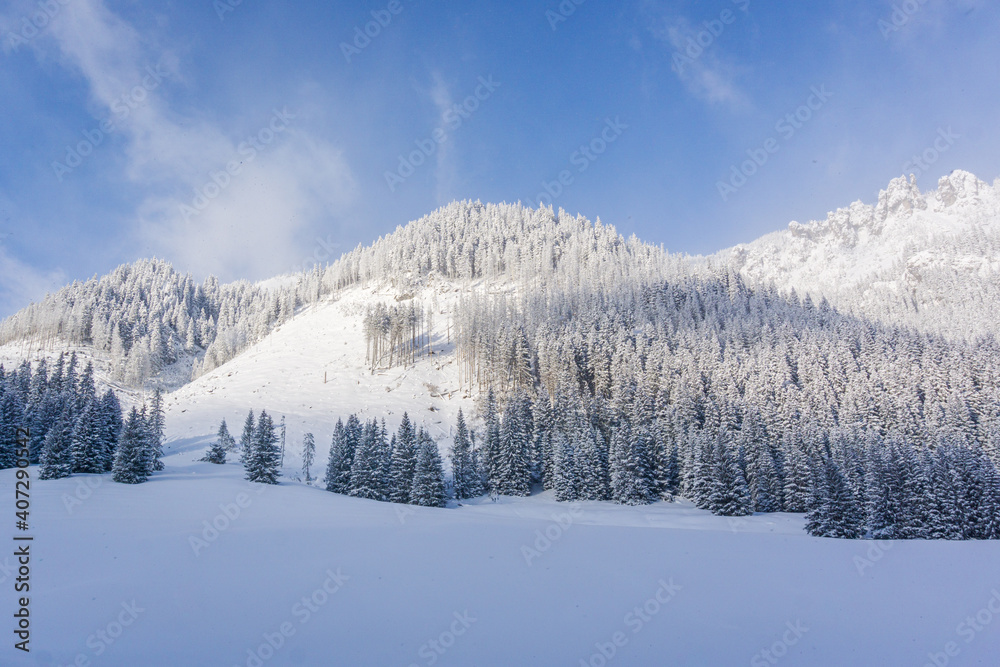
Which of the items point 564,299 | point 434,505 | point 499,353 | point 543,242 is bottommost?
point 434,505

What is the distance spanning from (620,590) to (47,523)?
2174cm

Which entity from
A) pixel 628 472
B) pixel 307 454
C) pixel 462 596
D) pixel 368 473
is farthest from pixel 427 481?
pixel 462 596

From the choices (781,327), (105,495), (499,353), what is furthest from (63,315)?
(781,327)

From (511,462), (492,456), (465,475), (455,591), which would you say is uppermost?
(492,456)

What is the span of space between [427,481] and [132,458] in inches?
882

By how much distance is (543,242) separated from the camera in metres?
140

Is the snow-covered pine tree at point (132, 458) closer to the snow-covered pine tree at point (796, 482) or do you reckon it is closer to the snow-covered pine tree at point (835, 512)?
the snow-covered pine tree at point (835, 512)

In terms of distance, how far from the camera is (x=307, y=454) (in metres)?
51.8

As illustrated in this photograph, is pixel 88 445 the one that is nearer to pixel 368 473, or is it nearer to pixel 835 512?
pixel 368 473

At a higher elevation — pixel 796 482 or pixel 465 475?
pixel 465 475

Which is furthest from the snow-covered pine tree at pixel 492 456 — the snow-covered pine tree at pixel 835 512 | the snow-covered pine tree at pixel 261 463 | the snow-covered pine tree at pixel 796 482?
the snow-covered pine tree at pixel 835 512

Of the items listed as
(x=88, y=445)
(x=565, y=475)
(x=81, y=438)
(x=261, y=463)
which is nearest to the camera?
(x=81, y=438)

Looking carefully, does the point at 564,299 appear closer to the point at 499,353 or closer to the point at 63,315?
the point at 499,353

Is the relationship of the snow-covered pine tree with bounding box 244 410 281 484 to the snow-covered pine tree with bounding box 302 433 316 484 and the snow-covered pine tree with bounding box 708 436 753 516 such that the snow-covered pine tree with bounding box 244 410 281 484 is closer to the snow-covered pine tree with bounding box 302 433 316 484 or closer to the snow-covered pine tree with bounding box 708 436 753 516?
the snow-covered pine tree with bounding box 302 433 316 484
